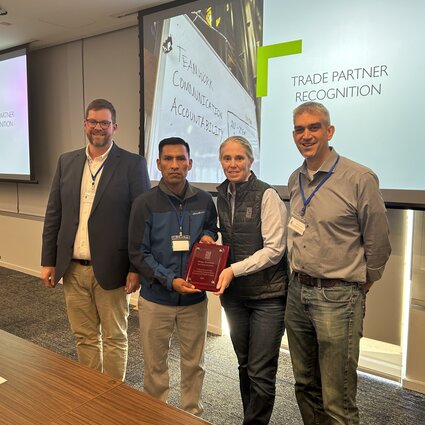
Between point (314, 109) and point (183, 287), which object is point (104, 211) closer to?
point (183, 287)

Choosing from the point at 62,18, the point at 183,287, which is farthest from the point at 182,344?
the point at 62,18

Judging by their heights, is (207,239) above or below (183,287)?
above

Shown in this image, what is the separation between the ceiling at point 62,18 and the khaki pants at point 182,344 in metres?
2.70

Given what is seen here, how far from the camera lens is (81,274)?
7.37 feet

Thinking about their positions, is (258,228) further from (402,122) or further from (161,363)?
(402,122)

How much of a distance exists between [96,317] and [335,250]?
4.51ft

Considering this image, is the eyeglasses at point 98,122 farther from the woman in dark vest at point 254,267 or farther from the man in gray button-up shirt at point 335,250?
the man in gray button-up shirt at point 335,250

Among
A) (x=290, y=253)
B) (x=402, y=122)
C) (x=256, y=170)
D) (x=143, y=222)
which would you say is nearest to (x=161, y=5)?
(x=256, y=170)

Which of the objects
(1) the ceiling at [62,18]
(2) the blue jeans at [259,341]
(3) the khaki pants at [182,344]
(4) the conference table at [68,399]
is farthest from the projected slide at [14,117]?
(4) the conference table at [68,399]

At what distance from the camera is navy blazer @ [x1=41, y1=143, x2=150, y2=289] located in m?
2.18

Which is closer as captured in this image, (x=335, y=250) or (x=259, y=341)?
(x=335, y=250)

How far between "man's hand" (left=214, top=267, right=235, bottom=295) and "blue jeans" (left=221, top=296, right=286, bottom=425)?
186 millimetres

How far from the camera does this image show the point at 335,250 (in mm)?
1648

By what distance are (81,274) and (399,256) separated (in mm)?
1972
